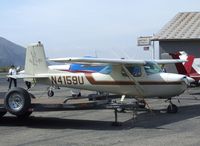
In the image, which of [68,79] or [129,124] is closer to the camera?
[129,124]

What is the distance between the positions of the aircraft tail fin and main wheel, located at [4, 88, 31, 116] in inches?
285

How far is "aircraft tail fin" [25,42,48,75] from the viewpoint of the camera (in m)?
19.6

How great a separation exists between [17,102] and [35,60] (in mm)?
7514

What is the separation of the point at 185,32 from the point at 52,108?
24.6m

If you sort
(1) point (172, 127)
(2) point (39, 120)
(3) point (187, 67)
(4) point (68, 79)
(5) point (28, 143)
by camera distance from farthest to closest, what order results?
(3) point (187, 67) < (4) point (68, 79) < (2) point (39, 120) < (1) point (172, 127) < (5) point (28, 143)

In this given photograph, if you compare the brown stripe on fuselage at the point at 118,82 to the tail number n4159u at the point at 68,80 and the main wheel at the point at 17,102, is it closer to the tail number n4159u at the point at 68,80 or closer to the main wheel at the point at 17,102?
the tail number n4159u at the point at 68,80

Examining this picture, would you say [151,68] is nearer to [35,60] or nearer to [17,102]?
[17,102]

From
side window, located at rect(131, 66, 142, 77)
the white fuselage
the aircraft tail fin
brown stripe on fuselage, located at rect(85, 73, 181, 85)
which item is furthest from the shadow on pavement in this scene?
the aircraft tail fin

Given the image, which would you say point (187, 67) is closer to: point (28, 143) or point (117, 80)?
point (117, 80)

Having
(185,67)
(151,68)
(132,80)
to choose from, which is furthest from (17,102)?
(185,67)

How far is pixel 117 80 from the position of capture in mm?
15844

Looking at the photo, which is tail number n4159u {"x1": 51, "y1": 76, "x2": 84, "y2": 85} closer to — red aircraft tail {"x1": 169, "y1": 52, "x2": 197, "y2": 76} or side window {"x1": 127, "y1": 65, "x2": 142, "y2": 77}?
side window {"x1": 127, "y1": 65, "x2": 142, "y2": 77}

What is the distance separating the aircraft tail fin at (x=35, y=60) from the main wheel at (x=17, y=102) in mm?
7235

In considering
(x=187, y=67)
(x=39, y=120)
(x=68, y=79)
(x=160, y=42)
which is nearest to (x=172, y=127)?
(x=39, y=120)
